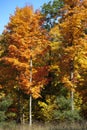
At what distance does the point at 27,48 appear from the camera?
3481 cm

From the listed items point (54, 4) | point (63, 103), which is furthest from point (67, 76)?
point (54, 4)

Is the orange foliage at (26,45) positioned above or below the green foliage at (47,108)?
above

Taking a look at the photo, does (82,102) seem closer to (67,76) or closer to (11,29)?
(67,76)

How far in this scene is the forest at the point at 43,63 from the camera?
109 ft

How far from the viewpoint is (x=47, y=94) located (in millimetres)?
38719

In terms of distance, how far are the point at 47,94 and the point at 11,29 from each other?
7.73m

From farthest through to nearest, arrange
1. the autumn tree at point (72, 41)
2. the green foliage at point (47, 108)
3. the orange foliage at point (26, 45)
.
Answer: the green foliage at point (47, 108) < the orange foliage at point (26, 45) < the autumn tree at point (72, 41)

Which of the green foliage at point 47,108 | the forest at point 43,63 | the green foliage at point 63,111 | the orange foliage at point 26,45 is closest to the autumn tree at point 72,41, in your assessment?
the forest at point 43,63

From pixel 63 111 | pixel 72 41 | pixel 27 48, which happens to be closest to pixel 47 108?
pixel 63 111

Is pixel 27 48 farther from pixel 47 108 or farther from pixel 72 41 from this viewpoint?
pixel 47 108

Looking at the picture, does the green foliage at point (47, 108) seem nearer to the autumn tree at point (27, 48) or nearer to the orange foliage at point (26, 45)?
the autumn tree at point (27, 48)

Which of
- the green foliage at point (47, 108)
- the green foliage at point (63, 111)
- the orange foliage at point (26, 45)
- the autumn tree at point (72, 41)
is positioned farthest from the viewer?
the green foliage at point (47, 108)

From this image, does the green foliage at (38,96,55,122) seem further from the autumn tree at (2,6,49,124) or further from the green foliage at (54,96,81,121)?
the green foliage at (54,96,81,121)

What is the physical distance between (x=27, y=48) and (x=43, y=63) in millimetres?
4181
